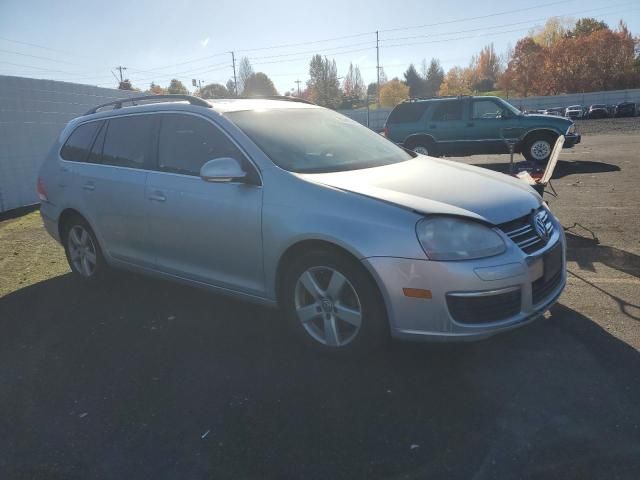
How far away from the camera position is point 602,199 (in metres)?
8.02

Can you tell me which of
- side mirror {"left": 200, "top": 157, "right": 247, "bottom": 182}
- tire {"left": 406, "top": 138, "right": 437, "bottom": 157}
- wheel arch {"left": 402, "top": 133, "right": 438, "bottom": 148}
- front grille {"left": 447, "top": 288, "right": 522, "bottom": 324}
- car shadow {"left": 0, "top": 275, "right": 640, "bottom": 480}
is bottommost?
car shadow {"left": 0, "top": 275, "right": 640, "bottom": 480}

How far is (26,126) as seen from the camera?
10648mm

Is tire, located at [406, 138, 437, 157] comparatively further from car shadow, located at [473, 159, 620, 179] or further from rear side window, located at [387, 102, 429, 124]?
car shadow, located at [473, 159, 620, 179]

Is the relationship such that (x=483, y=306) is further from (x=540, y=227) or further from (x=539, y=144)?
(x=539, y=144)

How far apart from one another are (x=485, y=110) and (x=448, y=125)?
1.02m

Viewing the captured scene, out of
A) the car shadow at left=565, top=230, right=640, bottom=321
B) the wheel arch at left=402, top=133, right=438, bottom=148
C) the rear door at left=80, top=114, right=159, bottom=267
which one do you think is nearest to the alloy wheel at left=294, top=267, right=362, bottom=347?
the rear door at left=80, top=114, right=159, bottom=267

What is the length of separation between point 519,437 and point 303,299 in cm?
154

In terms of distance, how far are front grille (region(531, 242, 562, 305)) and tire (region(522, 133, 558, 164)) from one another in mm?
10855

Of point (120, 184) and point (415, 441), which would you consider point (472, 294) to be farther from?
point (120, 184)

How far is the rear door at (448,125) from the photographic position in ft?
46.1

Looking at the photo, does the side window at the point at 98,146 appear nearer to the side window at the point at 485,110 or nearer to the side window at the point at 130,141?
the side window at the point at 130,141

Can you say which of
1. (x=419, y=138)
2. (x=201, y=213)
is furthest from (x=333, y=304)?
(x=419, y=138)

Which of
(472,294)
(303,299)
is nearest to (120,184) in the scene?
(303,299)

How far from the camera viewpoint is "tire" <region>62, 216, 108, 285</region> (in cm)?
505
